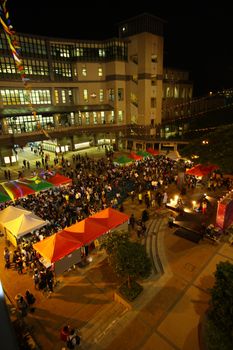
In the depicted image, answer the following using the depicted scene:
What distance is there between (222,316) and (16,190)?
17513 mm

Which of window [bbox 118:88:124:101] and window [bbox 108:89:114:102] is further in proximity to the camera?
window [bbox 108:89:114:102]

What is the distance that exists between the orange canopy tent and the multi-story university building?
2685 cm

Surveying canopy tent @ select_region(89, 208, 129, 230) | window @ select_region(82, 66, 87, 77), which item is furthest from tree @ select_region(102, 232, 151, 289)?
window @ select_region(82, 66, 87, 77)

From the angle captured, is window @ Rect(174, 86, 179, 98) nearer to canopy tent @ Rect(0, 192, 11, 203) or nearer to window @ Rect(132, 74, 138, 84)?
window @ Rect(132, 74, 138, 84)

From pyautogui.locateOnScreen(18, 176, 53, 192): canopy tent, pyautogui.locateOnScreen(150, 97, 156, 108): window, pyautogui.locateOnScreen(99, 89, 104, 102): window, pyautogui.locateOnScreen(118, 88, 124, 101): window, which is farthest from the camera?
pyautogui.locateOnScreen(99, 89, 104, 102): window

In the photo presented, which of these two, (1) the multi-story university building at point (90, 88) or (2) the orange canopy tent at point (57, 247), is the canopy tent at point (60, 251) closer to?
(2) the orange canopy tent at point (57, 247)

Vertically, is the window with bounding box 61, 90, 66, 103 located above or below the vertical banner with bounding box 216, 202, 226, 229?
above

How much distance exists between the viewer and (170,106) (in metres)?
52.7

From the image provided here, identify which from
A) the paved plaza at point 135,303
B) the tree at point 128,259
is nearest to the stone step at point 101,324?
the paved plaza at point 135,303

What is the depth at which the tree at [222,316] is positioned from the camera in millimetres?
7465

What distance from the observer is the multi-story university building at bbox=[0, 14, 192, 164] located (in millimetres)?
39188

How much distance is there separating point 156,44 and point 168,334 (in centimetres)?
4443

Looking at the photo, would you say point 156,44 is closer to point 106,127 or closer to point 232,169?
point 106,127

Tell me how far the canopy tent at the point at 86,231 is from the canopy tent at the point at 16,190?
7354 millimetres
